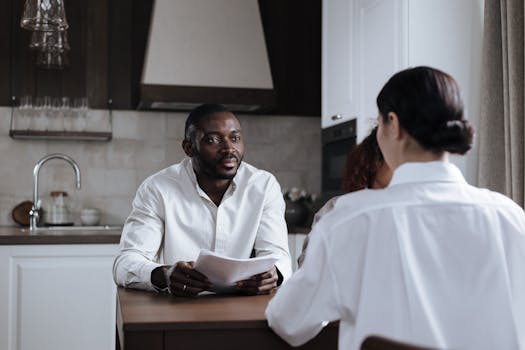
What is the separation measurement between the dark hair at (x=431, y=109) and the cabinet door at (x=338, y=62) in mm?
2313

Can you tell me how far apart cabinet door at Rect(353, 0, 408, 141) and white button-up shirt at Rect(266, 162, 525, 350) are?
161cm

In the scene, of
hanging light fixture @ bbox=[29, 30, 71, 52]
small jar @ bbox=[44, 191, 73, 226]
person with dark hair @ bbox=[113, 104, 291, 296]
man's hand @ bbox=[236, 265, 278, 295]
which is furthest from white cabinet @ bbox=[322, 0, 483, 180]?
small jar @ bbox=[44, 191, 73, 226]

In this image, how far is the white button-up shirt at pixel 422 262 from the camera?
1316 millimetres

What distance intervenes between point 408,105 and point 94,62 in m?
3.32

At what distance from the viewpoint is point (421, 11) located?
306 centimetres

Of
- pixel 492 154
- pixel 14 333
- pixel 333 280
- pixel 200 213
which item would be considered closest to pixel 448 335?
pixel 333 280

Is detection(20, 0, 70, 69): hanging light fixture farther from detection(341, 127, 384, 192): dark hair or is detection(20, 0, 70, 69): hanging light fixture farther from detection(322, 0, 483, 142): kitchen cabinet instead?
detection(341, 127, 384, 192): dark hair

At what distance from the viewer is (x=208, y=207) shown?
93.4 inches

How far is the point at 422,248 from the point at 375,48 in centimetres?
222

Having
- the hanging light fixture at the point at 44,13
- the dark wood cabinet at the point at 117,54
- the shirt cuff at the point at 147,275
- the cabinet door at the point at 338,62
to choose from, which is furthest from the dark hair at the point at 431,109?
the dark wood cabinet at the point at 117,54

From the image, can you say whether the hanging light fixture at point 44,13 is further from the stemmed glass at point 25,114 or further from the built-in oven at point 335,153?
the built-in oven at point 335,153

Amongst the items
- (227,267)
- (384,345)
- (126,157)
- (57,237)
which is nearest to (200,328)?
(227,267)

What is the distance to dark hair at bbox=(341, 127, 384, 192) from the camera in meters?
1.76

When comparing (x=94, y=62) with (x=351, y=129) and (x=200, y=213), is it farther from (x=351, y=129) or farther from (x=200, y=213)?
(x=200, y=213)
